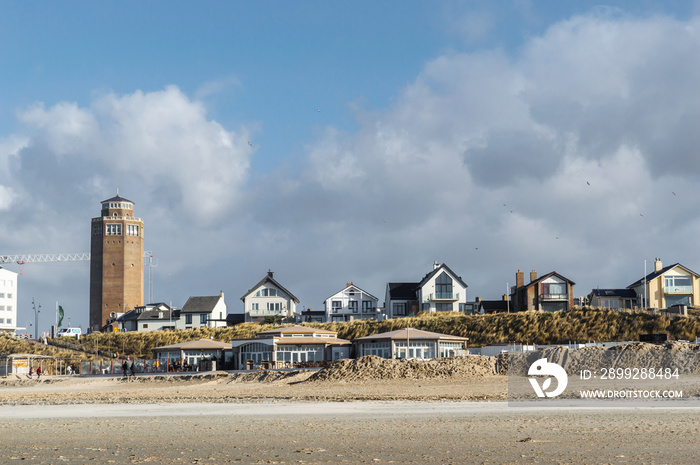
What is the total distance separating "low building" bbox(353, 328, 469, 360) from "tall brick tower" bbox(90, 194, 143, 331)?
258 feet

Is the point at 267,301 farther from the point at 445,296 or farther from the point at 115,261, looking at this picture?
the point at 115,261

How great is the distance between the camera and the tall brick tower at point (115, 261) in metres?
128

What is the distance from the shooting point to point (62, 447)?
64.6ft

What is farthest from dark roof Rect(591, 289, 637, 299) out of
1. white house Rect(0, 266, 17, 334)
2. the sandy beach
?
white house Rect(0, 266, 17, 334)

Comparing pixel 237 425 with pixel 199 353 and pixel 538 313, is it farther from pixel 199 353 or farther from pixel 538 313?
pixel 538 313

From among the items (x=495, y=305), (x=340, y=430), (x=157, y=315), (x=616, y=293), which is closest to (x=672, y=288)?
(x=616, y=293)

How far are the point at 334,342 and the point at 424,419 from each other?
1366 inches

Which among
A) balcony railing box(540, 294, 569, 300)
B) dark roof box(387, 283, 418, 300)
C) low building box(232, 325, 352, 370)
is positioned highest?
dark roof box(387, 283, 418, 300)

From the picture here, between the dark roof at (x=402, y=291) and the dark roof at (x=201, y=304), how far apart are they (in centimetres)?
2246

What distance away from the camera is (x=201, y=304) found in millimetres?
101250

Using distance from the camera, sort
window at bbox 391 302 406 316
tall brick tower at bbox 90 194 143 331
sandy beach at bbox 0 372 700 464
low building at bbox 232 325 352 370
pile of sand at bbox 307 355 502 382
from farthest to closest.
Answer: tall brick tower at bbox 90 194 143 331 < window at bbox 391 302 406 316 < low building at bbox 232 325 352 370 < pile of sand at bbox 307 355 502 382 < sandy beach at bbox 0 372 700 464

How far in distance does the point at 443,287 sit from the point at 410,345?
34011 millimetres

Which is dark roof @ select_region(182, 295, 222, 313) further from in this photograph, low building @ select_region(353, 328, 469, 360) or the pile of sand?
the pile of sand

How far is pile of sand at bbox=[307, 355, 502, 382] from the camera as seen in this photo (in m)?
44.4
